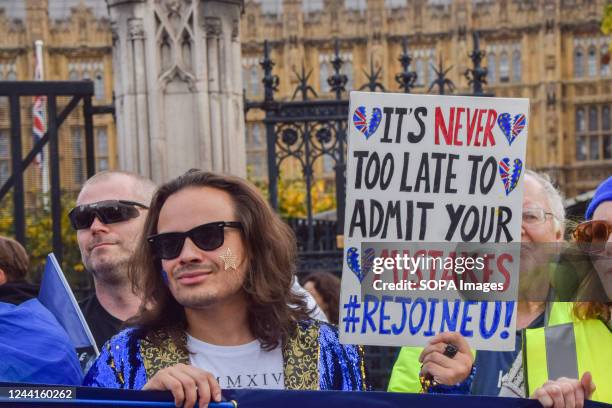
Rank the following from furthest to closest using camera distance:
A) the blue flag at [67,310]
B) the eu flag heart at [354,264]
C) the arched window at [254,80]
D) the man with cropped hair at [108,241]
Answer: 1. the arched window at [254,80]
2. the man with cropped hair at [108,241]
3. the blue flag at [67,310]
4. the eu flag heart at [354,264]

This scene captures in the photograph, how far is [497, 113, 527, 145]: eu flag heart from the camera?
2.88 meters

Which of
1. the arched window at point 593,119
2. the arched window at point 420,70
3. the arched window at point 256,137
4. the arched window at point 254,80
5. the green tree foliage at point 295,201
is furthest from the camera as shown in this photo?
the arched window at point 593,119

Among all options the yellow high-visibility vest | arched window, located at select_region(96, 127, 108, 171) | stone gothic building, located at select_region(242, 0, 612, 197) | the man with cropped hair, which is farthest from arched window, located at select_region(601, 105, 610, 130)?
the yellow high-visibility vest

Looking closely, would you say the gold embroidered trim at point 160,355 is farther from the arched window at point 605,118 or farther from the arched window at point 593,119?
the arched window at point 593,119

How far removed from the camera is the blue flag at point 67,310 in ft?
11.2

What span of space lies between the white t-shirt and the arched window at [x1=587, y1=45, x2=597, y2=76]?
118 feet

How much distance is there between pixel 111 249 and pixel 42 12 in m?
32.3

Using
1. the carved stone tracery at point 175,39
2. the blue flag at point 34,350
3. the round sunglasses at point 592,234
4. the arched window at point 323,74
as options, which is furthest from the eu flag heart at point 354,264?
the arched window at point 323,74

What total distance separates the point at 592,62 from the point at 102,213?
116 ft

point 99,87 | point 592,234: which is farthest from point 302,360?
point 99,87

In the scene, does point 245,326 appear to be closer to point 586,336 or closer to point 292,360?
point 292,360

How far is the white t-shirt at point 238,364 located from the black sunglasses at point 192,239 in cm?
21

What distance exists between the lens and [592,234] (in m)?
2.86

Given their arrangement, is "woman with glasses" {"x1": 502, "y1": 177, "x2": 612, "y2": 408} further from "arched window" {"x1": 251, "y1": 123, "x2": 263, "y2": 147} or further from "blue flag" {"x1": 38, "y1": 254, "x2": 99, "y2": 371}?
"arched window" {"x1": 251, "y1": 123, "x2": 263, "y2": 147}
